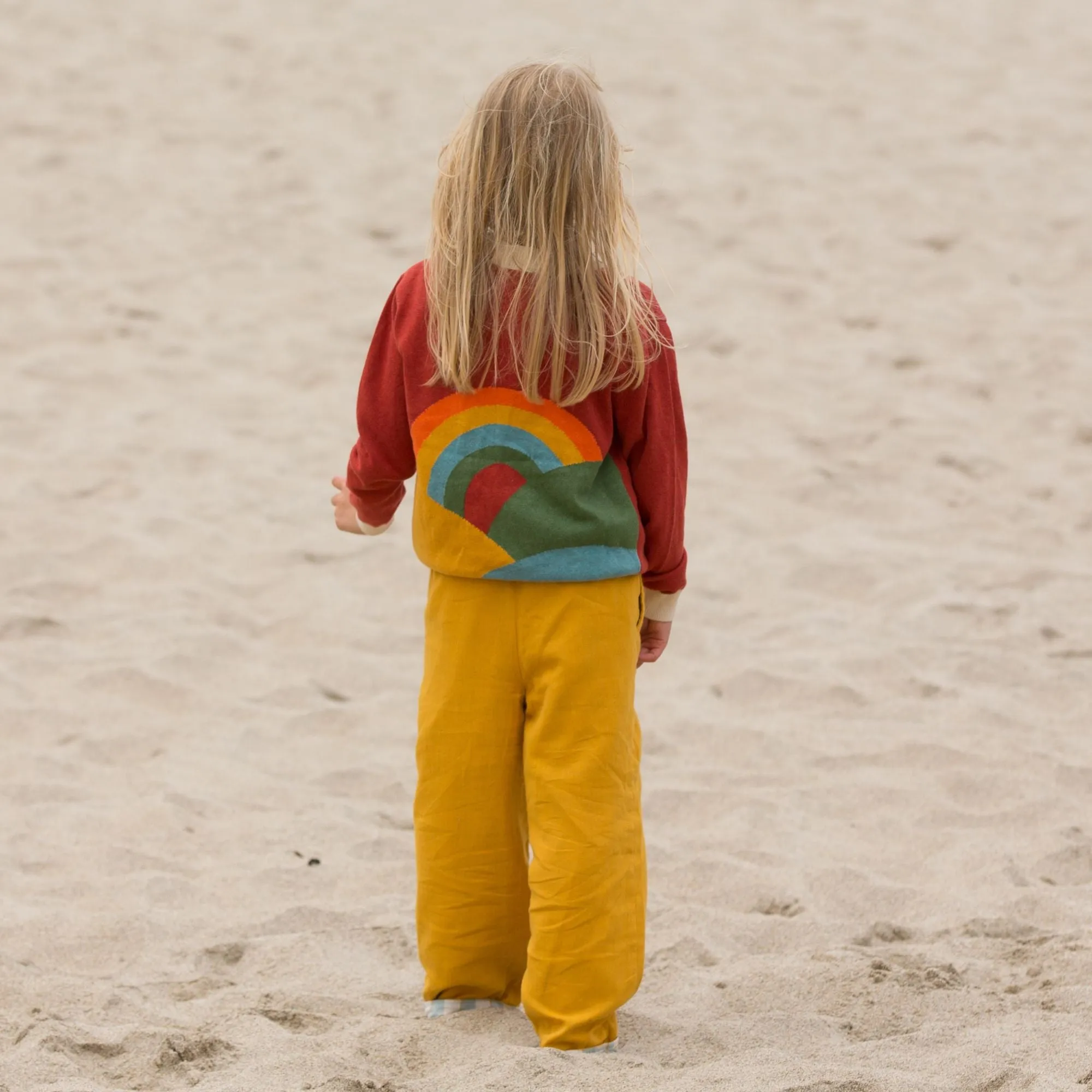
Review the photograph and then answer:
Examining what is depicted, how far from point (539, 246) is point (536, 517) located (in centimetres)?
39

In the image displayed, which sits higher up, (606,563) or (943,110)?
(943,110)

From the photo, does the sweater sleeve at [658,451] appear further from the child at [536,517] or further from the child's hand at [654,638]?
the child's hand at [654,638]

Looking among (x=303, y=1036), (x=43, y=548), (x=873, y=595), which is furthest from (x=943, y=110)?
(x=303, y=1036)

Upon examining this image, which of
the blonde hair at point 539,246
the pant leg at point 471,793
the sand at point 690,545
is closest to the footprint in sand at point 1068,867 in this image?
the sand at point 690,545

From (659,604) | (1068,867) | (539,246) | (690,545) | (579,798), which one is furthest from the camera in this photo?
(690,545)

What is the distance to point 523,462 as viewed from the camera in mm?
2297

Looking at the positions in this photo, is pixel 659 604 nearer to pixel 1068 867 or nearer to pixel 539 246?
pixel 539 246

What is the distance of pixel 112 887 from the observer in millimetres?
3129

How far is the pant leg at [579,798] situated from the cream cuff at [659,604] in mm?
105

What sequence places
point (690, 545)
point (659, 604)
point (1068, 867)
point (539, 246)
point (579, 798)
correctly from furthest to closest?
point (690, 545) < point (1068, 867) < point (659, 604) < point (579, 798) < point (539, 246)

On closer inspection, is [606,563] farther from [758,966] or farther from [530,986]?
[758,966]

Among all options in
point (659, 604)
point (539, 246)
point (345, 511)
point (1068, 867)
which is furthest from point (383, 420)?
point (1068, 867)

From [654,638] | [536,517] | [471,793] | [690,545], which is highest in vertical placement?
[536,517]

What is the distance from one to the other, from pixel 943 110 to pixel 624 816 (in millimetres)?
6950
